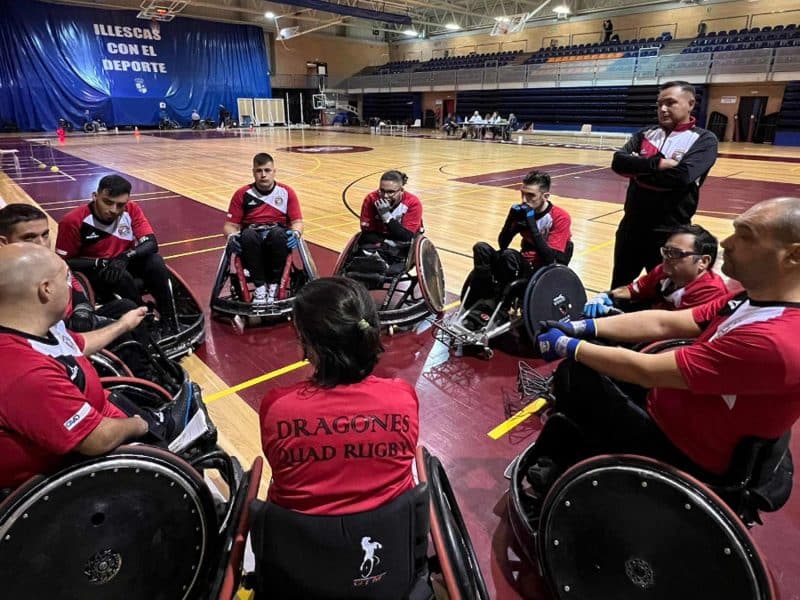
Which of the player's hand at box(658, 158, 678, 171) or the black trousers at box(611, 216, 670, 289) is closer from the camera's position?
the player's hand at box(658, 158, 678, 171)

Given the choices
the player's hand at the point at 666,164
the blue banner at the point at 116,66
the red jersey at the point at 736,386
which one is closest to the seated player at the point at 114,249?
the red jersey at the point at 736,386

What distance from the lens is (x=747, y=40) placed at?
1981 centimetres

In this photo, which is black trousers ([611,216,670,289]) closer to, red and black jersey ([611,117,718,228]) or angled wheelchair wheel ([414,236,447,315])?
red and black jersey ([611,117,718,228])

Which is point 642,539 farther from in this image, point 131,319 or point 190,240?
point 190,240

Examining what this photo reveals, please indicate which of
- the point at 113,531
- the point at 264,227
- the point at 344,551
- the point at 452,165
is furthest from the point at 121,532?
the point at 452,165

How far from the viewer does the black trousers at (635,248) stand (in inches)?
135

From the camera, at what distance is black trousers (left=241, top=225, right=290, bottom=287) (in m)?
3.96

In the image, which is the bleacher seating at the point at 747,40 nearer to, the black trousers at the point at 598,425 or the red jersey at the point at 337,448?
the black trousers at the point at 598,425

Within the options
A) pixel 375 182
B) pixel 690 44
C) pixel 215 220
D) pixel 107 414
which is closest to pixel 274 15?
pixel 690 44

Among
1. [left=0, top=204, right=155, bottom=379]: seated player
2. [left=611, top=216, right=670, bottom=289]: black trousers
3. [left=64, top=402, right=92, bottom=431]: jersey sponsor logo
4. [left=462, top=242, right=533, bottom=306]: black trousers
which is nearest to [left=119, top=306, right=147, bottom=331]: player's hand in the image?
[left=0, top=204, right=155, bottom=379]: seated player

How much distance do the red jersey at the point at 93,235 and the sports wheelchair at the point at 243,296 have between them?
0.62 metres

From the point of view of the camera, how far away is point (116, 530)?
1411 mm

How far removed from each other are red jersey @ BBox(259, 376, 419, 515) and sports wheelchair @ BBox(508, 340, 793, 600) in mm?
631

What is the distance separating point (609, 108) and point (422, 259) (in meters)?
22.8
